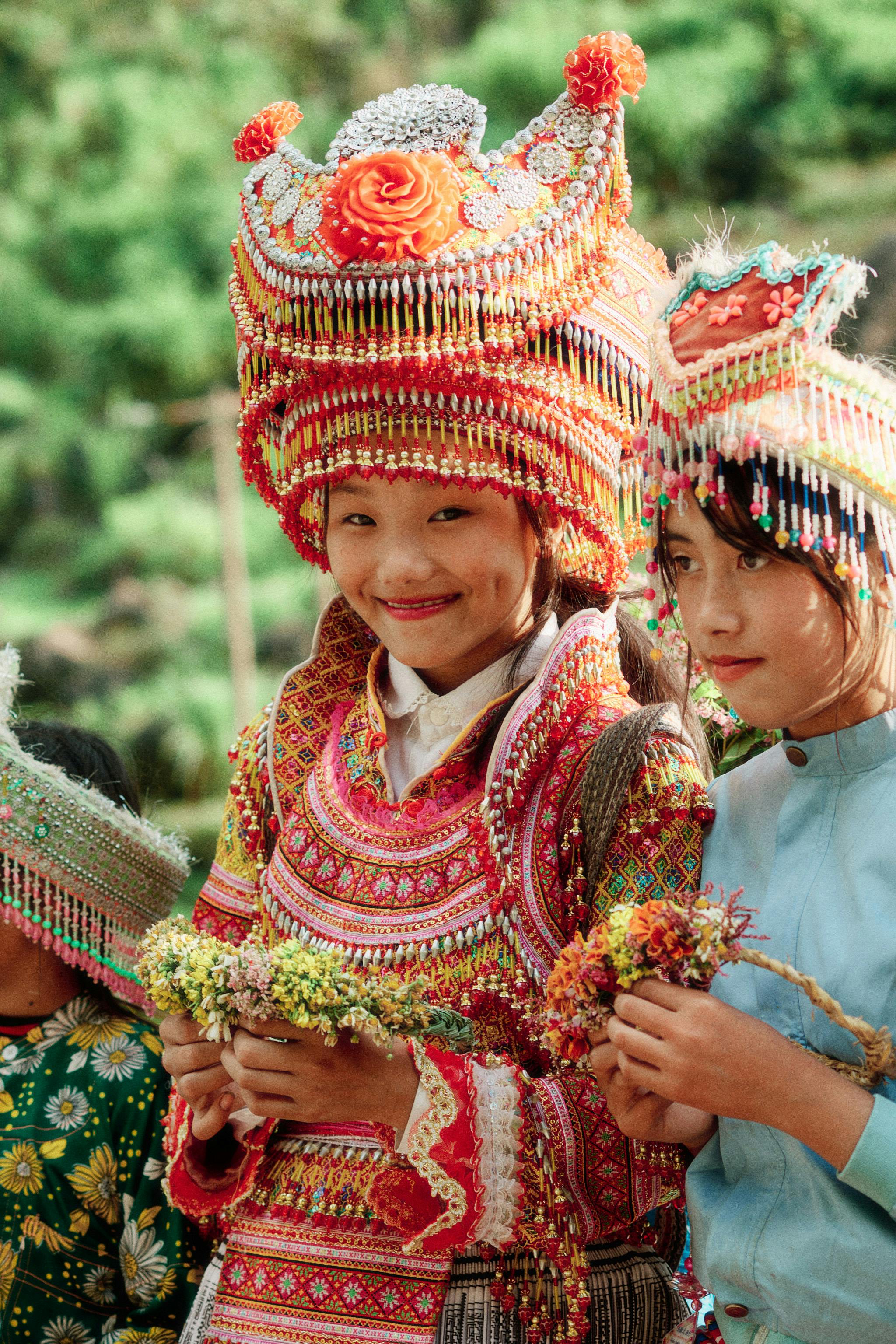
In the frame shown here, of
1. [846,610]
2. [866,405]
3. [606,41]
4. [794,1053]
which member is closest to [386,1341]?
[794,1053]

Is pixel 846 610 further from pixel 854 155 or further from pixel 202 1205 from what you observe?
pixel 854 155

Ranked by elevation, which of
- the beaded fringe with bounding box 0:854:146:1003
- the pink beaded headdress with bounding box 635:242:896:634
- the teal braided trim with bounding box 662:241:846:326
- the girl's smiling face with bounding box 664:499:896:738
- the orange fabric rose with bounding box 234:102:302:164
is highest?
the orange fabric rose with bounding box 234:102:302:164

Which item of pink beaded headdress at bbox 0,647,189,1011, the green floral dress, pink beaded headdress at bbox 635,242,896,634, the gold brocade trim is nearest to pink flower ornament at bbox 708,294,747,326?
pink beaded headdress at bbox 635,242,896,634

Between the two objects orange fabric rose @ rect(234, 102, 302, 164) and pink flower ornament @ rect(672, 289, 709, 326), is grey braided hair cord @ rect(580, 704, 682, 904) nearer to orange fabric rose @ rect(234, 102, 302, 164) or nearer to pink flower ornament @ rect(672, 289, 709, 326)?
pink flower ornament @ rect(672, 289, 709, 326)

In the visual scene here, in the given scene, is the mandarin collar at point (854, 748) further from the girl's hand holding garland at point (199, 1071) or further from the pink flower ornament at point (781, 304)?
the girl's hand holding garland at point (199, 1071)

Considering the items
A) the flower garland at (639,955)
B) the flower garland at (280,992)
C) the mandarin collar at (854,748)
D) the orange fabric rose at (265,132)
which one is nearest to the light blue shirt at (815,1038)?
the mandarin collar at (854,748)

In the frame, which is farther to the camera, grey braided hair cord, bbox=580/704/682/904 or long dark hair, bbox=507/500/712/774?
long dark hair, bbox=507/500/712/774

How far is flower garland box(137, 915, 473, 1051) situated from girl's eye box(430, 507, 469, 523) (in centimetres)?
67

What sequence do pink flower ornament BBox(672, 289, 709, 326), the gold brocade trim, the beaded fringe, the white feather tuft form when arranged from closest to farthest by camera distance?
pink flower ornament BBox(672, 289, 709, 326) → the gold brocade trim → the beaded fringe → the white feather tuft

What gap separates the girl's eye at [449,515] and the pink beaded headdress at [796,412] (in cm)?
48

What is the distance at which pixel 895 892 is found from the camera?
1.66 m

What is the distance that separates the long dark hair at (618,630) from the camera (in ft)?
7.28

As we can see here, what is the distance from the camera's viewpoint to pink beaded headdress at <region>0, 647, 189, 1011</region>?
2697 mm

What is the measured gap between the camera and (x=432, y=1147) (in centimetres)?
188
